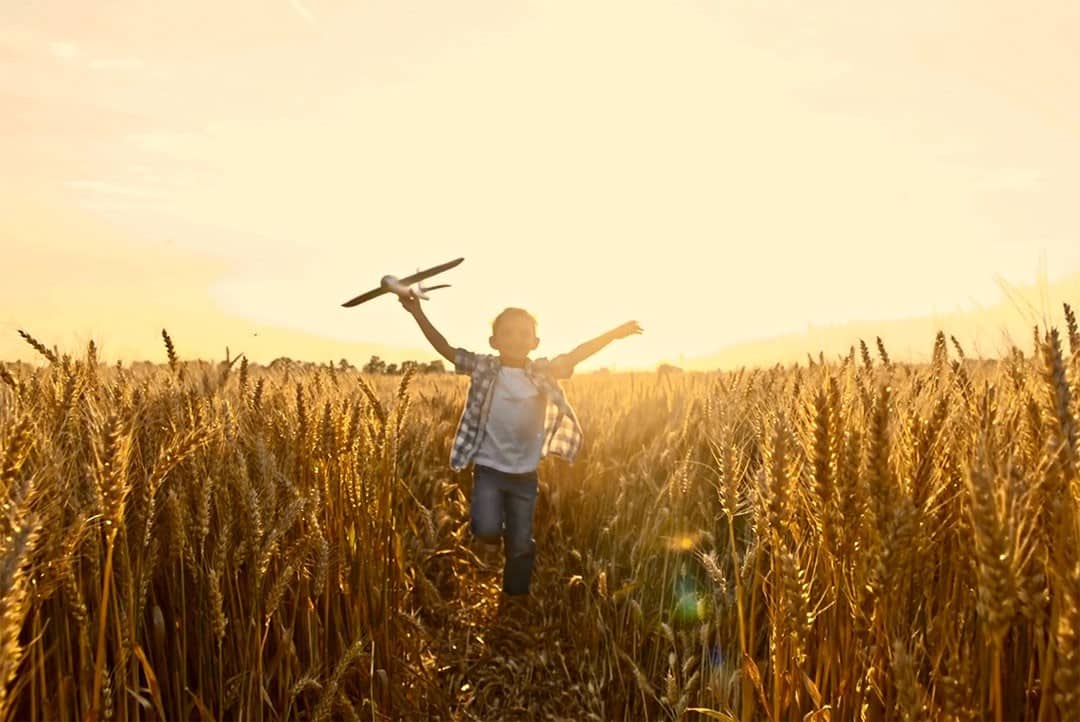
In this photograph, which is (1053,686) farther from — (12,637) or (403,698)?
(403,698)

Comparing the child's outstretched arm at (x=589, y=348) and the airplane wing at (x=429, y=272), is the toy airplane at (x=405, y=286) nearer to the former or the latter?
the airplane wing at (x=429, y=272)

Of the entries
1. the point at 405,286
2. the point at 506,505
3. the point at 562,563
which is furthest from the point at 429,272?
the point at 562,563

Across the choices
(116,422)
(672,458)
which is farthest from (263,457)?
(672,458)

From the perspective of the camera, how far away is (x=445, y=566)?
479cm

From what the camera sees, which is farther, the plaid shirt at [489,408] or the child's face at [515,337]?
the child's face at [515,337]

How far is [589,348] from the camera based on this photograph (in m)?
4.93

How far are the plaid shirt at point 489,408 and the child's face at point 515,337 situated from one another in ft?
0.42

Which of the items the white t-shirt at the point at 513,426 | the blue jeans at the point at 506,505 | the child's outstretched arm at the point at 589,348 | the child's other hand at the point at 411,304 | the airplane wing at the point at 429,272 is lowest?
the blue jeans at the point at 506,505

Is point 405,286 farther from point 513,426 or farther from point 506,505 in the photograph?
point 506,505

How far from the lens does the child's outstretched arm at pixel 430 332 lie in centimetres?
483

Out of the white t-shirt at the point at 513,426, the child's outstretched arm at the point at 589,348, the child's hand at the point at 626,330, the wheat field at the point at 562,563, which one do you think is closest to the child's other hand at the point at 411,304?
the white t-shirt at the point at 513,426

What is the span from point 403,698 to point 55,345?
6.42 feet

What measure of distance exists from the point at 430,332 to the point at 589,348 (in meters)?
1.00

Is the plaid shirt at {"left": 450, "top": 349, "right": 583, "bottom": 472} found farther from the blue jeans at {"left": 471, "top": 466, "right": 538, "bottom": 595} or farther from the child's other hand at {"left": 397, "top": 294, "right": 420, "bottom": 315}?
the child's other hand at {"left": 397, "top": 294, "right": 420, "bottom": 315}
